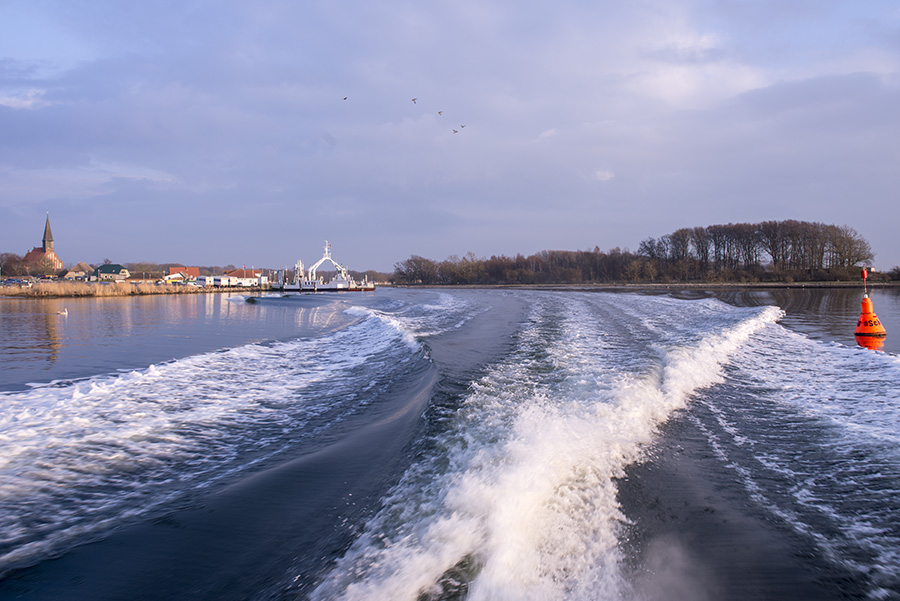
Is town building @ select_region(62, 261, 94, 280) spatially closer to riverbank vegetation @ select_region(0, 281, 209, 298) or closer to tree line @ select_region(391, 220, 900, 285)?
riverbank vegetation @ select_region(0, 281, 209, 298)

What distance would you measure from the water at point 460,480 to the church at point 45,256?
12953 centimetres

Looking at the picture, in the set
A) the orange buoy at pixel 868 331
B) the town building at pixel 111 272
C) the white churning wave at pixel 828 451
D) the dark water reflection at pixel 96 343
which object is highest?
the town building at pixel 111 272

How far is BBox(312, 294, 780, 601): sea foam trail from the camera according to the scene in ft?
8.40

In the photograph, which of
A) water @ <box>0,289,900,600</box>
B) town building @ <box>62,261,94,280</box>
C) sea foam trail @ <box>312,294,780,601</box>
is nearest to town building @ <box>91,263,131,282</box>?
town building @ <box>62,261,94,280</box>

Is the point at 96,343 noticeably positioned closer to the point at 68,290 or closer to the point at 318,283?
the point at 68,290

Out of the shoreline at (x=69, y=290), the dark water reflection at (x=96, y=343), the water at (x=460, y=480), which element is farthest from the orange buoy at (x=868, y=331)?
the shoreline at (x=69, y=290)

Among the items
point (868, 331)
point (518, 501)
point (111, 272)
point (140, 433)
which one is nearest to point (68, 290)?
point (140, 433)

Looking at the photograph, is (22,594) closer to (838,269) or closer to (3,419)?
(3,419)

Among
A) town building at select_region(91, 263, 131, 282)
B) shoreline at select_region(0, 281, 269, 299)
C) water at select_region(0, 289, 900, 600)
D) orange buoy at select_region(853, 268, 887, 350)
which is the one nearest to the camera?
water at select_region(0, 289, 900, 600)

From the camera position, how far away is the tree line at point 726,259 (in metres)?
72.4

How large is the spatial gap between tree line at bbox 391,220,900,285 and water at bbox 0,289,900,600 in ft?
273

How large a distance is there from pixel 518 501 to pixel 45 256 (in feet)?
467

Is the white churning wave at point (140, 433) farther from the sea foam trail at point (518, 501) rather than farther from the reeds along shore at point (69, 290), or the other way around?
the reeds along shore at point (69, 290)

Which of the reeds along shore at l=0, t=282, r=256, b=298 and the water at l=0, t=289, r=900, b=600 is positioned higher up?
the reeds along shore at l=0, t=282, r=256, b=298
